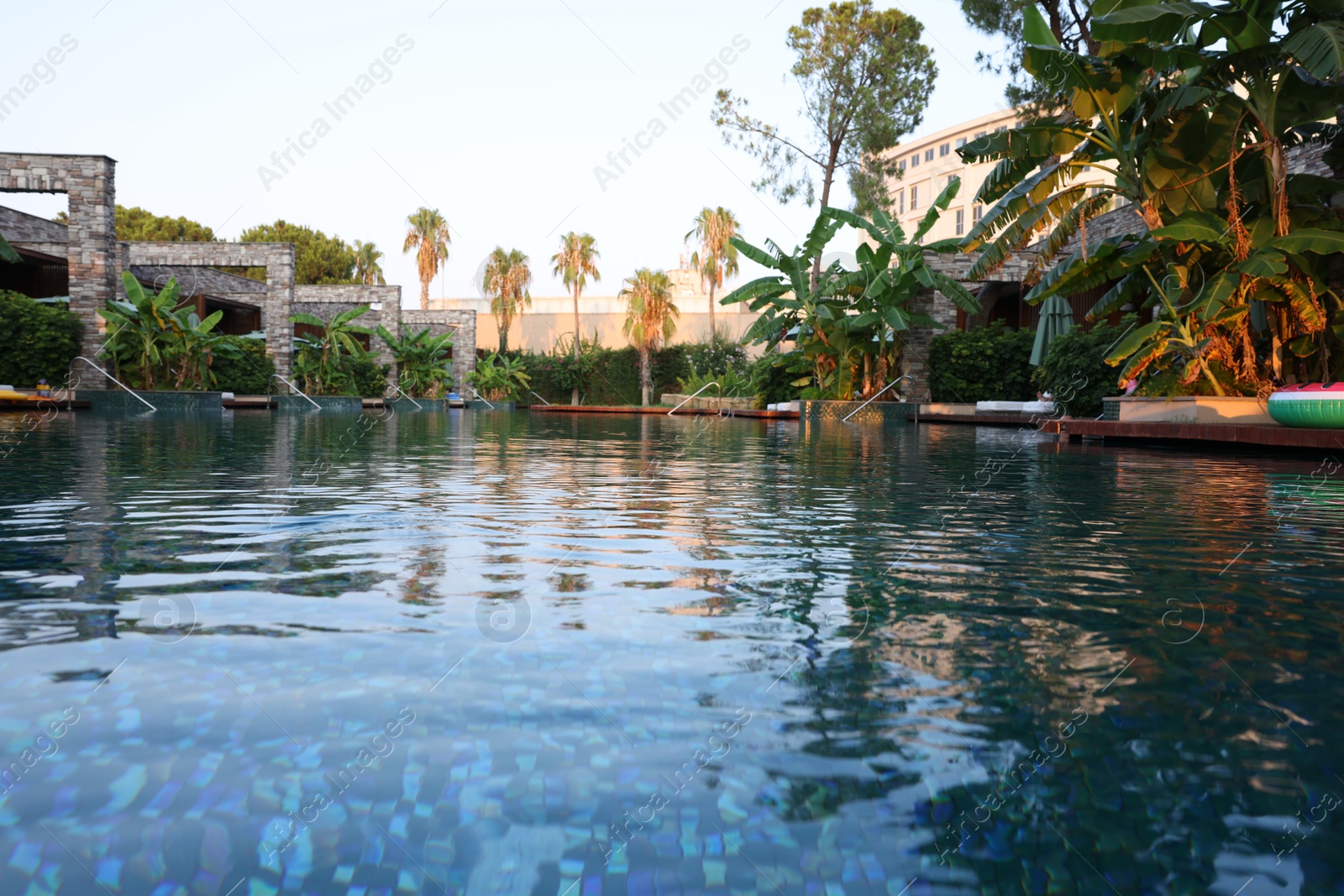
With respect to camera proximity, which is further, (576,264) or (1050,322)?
(576,264)

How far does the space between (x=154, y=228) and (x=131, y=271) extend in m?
21.0

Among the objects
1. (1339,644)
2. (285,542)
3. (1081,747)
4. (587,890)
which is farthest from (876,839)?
(285,542)

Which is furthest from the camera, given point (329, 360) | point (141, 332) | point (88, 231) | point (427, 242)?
point (427, 242)

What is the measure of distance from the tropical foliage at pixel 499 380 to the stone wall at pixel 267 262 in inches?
370

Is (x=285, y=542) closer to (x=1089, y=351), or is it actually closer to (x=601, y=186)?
(x=1089, y=351)

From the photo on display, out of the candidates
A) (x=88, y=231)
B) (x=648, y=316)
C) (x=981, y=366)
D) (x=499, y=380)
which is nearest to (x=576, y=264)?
(x=648, y=316)

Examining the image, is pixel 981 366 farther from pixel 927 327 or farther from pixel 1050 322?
pixel 1050 322

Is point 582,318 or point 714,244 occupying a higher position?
point 714,244

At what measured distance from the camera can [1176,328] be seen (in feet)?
36.1

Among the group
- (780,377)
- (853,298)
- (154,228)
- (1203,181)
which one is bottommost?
(780,377)

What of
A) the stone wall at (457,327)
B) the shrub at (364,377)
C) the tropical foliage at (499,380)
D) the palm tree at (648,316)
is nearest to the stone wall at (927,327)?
Result: the shrub at (364,377)

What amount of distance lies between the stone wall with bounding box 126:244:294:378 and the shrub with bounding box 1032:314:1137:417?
22657mm

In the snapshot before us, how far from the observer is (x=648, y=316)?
1615 inches

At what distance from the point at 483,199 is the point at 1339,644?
17424 mm
